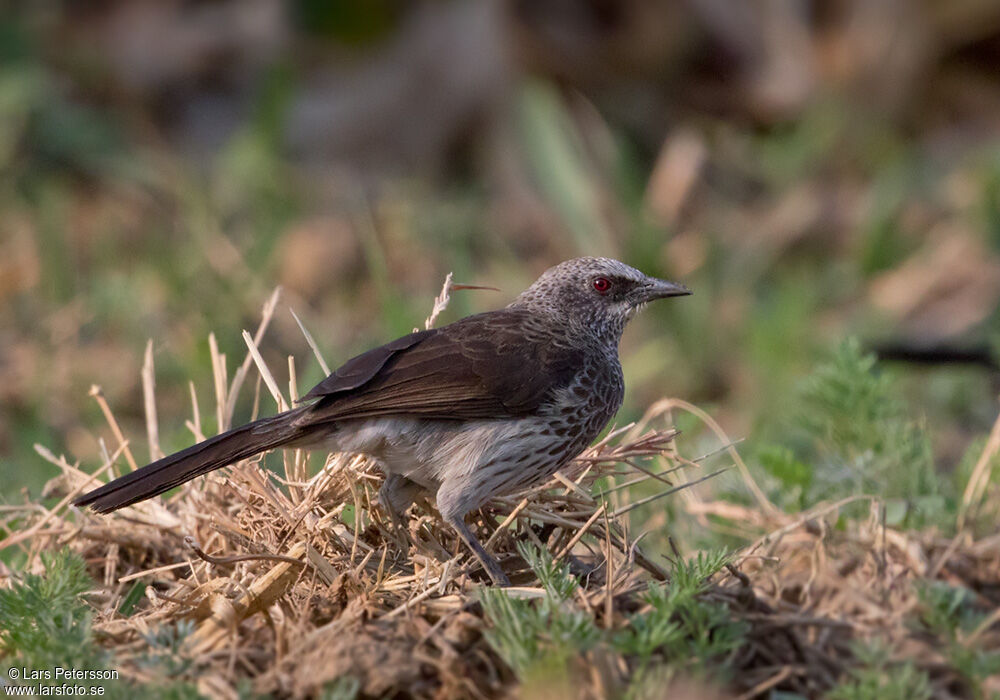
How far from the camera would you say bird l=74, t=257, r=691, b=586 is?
3521mm

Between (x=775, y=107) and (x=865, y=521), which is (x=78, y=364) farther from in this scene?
(x=775, y=107)

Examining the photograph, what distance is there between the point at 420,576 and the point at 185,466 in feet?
2.44

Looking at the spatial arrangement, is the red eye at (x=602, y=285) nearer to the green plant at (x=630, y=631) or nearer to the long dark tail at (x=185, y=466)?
the long dark tail at (x=185, y=466)

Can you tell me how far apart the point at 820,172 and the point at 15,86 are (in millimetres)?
6135

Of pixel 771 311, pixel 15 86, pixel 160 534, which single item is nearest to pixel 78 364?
pixel 15 86

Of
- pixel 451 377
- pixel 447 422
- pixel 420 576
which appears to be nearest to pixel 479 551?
pixel 420 576

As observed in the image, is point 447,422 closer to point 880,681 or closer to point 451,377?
point 451,377

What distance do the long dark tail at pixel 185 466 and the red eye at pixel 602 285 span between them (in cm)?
138

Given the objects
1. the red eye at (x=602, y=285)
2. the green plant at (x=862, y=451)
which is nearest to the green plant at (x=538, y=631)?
the green plant at (x=862, y=451)

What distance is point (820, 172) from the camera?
996 cm

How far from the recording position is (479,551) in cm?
352

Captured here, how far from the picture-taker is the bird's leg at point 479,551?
11.3ft

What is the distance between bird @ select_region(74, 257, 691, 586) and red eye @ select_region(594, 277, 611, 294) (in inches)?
17.2

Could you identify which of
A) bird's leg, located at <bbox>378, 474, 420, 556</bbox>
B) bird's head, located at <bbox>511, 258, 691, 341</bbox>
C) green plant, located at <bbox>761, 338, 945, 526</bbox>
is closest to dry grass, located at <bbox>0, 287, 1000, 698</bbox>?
bird's leg, located at <bbox>378, 474, 420, 556</bbox>
